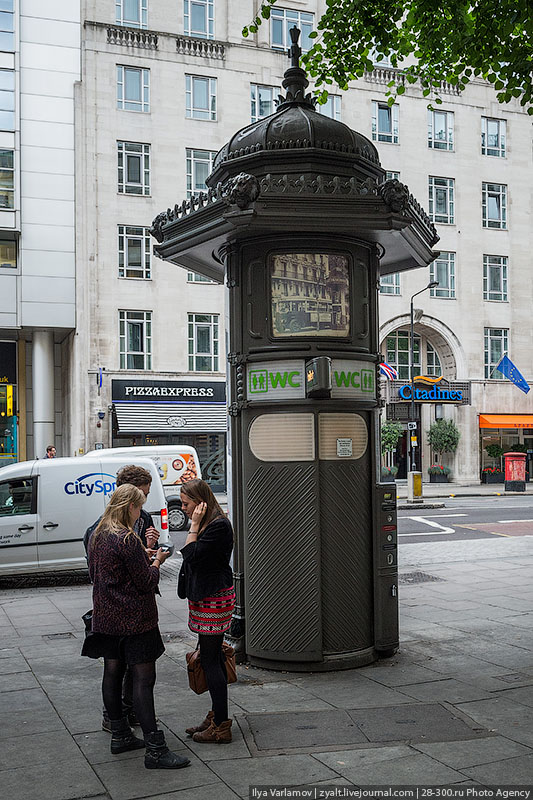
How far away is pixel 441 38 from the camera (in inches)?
416

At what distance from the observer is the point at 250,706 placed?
6074 millimetres

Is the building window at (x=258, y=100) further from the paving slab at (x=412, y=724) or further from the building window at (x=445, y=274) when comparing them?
the paving slab at (x=412, y=724)

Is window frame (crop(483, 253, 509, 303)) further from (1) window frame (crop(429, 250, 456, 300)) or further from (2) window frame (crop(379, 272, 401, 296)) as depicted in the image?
(2) window frame (crop(379, 272, 401, 296))

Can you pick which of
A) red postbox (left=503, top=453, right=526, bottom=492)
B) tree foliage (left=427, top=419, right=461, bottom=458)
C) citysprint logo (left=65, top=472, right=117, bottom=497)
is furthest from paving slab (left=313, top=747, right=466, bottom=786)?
tree foliage (left=427, top=419, right=461, bottom=458)

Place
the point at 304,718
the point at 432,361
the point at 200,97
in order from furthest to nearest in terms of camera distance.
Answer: the point at 432,361, the point at 200,97, the point at 304,718

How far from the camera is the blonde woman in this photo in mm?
5000

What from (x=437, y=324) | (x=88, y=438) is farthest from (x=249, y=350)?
(x=437, y=324)

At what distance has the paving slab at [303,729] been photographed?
206 inches

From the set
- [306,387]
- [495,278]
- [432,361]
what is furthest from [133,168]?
[306,387]

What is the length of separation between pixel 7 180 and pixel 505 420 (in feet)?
80.8

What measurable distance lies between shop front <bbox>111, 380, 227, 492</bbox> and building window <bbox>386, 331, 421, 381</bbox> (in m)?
8.98

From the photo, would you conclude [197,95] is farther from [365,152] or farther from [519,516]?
[365,152]

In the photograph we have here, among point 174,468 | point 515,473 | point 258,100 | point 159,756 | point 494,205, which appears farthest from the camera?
point 494,205

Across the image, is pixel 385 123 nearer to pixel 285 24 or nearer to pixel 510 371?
pixel 285 24
